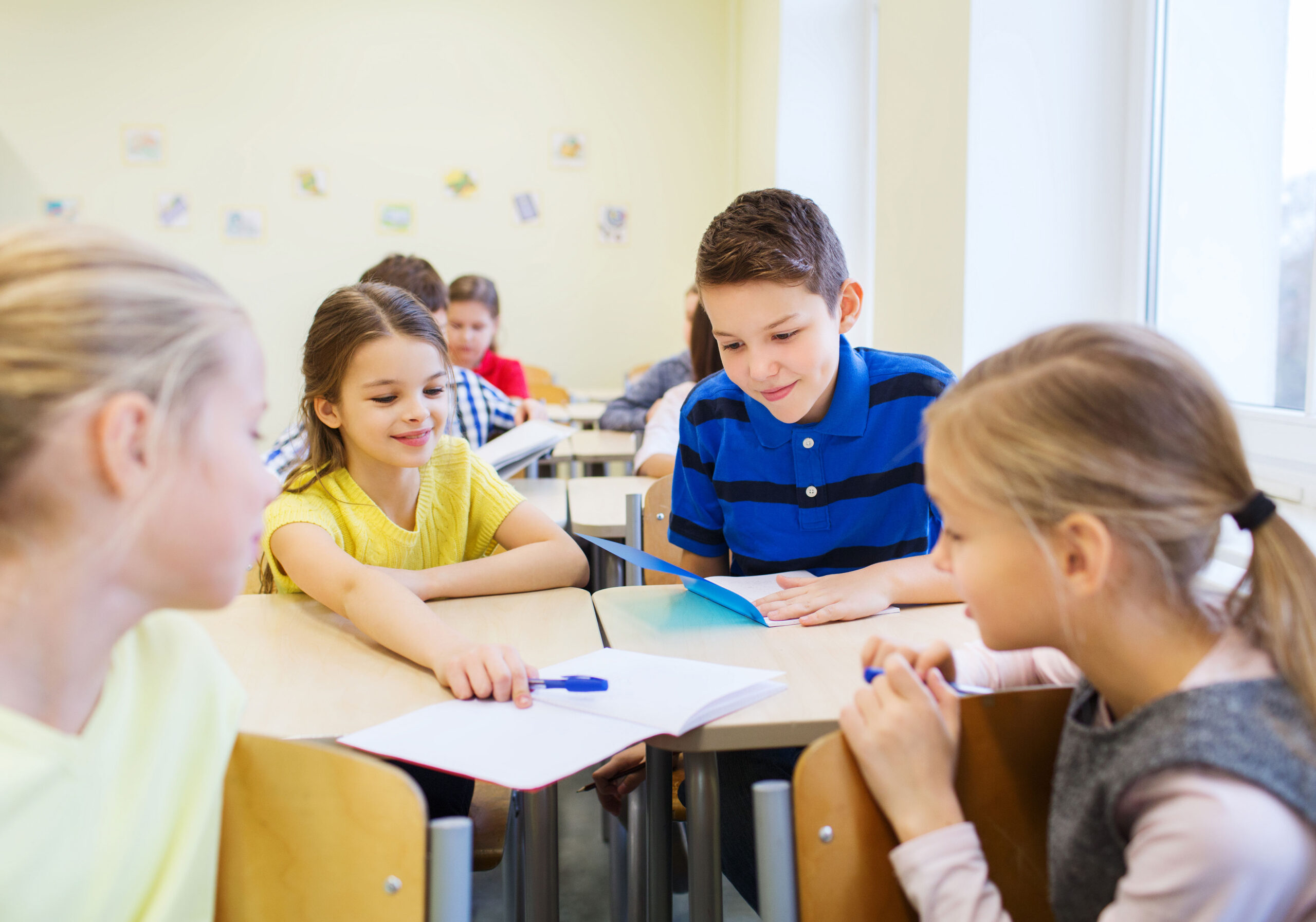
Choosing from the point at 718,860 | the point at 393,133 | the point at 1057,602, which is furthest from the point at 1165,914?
the point at 393,133

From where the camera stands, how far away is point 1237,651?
2.20ft

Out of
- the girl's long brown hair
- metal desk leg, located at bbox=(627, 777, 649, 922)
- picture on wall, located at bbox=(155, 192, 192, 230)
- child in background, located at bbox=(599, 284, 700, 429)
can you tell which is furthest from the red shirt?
the girl's long brown hair

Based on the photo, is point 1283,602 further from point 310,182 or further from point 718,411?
point 310,182

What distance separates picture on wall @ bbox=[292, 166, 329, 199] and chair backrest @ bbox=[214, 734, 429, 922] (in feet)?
16.7

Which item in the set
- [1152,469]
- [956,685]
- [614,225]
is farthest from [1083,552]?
[614,225]

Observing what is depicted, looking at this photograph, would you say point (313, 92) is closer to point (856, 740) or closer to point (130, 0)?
point (130, 0)

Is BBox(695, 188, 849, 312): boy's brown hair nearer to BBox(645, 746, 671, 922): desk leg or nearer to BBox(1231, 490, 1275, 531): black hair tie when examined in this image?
BBox(645, 746, 671, 922): desk leg

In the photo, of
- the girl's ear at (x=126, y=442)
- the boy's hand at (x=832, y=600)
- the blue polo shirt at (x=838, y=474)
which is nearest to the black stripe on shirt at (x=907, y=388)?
the blue polo shirt at (x=838, y=474)

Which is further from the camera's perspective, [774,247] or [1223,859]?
[774,247]

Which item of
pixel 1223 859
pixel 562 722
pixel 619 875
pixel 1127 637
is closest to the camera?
pixel 1223 859

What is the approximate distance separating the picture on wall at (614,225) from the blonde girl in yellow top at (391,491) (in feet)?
13.2

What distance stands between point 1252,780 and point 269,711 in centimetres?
82

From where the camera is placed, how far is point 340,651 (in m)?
1.14

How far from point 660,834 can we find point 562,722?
10.1 inches
